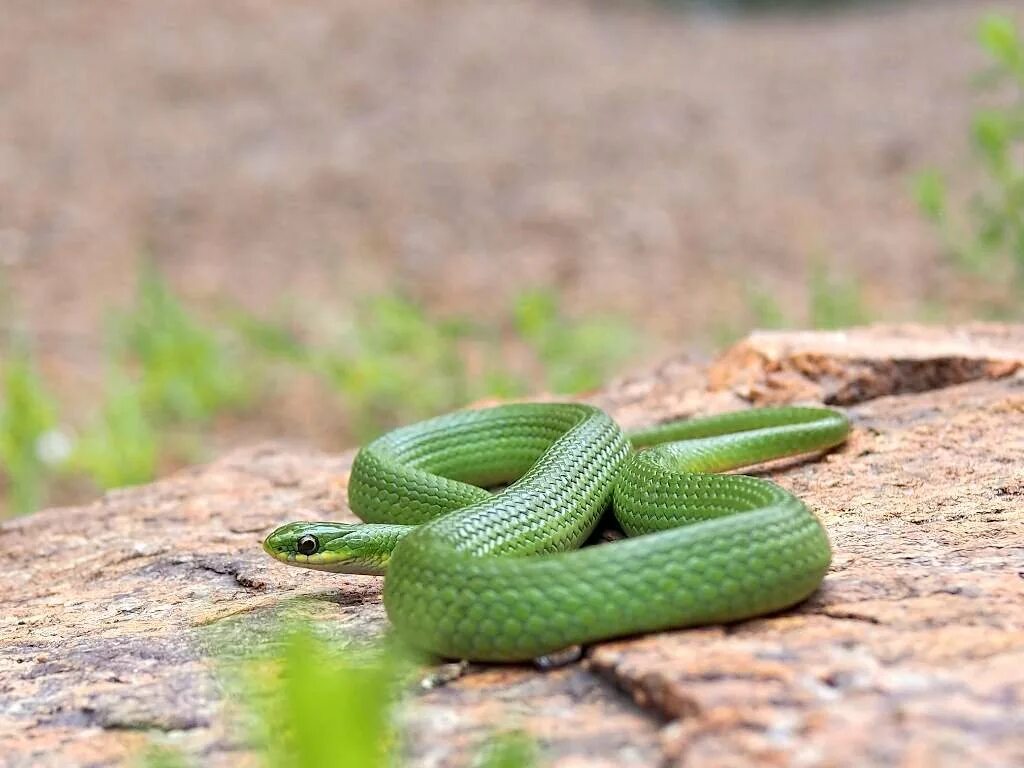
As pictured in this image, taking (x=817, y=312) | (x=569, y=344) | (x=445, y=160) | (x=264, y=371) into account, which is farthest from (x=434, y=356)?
(x=445, y=160)

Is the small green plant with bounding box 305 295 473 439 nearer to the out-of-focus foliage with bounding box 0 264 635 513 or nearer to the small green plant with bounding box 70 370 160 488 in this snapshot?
the out-of-focus foliage with bounding box 0 264 635 513

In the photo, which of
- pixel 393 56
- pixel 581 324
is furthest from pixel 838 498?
pixel 393 56

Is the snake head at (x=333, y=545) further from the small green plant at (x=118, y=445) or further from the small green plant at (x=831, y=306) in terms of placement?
the small green plant at (x=831, y=306)

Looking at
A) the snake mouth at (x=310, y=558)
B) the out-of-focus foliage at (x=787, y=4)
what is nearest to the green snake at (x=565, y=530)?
the snake mouth at (x=310, y=558)

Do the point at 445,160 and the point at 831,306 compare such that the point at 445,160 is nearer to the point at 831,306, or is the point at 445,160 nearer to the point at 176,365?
the point at 176,365

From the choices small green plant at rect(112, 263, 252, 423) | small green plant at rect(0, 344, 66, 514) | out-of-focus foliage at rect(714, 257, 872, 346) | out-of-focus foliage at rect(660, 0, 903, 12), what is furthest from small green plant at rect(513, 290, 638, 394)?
out-of-focus foliage at rect(660, 0, 903, 12)

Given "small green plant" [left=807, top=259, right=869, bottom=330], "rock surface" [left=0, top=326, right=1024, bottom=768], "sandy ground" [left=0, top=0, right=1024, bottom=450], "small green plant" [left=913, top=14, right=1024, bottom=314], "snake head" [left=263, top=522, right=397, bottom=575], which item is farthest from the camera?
"sandy ground" [left=0, top=0, right=1024, bottom=450]
